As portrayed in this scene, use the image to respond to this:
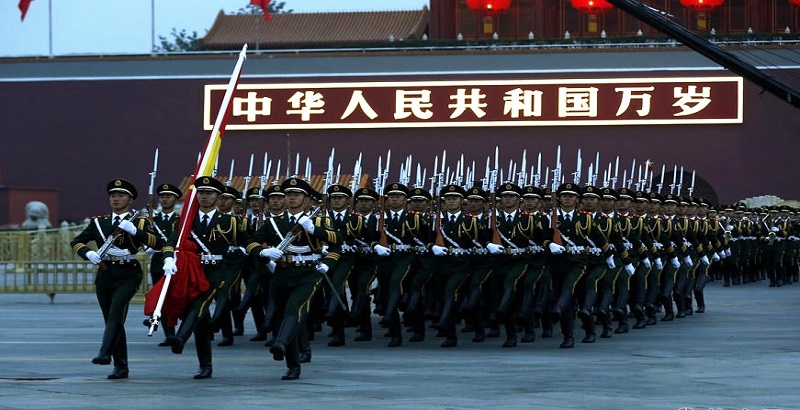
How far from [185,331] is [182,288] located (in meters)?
0.31

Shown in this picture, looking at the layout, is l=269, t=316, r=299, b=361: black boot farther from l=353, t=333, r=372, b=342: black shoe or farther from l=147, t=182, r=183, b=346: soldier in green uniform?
l=353, t=333, r=372, b=342: black shoe

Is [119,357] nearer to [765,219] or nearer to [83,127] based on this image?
[765,219]

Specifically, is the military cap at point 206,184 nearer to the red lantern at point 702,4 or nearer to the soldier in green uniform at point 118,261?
the soldier in green uniform at point 118,261

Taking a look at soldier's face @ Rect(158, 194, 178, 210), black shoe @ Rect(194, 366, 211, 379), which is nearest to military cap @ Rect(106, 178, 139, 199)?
black shoe @ Rect(194, 366, 211, 379)

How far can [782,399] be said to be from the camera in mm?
9625

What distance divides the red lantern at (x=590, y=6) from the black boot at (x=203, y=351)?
3239 cm

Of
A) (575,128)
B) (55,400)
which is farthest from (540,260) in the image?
(575,128)

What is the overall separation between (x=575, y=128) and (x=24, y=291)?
19614mm

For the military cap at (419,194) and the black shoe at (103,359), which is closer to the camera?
the black shoe at (103,359)

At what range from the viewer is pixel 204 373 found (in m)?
11.2

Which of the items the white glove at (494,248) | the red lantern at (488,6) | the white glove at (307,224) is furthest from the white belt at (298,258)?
the red lantern at (488,6)

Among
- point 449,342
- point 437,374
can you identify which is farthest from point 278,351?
point 449,342

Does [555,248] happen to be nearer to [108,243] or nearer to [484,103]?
[108,243]

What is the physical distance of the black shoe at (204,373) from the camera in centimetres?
1115
